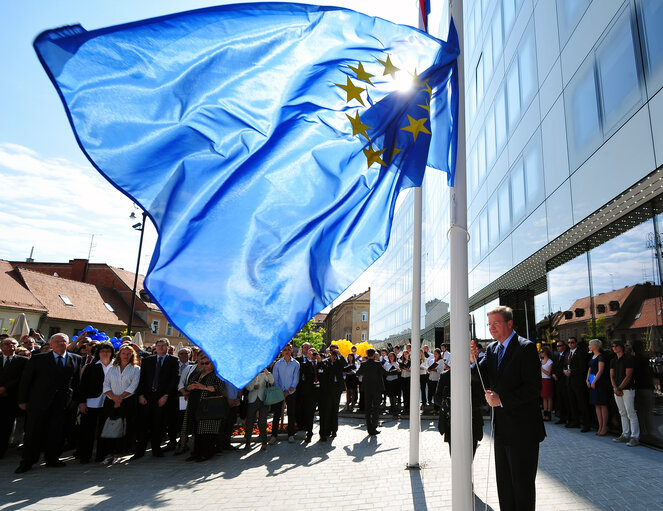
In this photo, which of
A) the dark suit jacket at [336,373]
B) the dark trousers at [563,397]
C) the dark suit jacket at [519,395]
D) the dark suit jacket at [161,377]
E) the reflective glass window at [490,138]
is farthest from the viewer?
the reflective glass window at [490,138]

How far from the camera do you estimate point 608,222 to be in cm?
1121

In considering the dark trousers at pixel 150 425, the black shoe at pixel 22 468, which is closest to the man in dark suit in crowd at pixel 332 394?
the dark trousers at pixel 150 425

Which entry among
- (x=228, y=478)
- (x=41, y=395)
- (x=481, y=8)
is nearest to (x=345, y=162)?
(x=228, y=478)

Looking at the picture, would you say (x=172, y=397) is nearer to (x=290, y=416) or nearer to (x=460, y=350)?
(x=290, y=416)

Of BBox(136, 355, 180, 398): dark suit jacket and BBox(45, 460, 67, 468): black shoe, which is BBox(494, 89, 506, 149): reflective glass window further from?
BBox(45, 460, 67, 468): black shoe

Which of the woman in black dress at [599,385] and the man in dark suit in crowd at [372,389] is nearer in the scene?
the woman in black dress at [599,385]

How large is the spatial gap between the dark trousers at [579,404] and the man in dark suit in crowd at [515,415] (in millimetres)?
8133

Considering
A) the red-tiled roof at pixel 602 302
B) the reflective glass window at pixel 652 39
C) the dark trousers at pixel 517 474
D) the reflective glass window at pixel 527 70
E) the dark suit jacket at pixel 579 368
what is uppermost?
the reflective glass window at pixel 527 70

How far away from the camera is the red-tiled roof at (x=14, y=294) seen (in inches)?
1577

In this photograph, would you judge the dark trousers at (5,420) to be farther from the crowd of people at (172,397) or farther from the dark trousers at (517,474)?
the dark trousers at (517,474)

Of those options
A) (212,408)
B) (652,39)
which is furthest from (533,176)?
(212,408)

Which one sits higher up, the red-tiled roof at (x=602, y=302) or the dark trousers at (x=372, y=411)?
the red-tiled roof at (x=602, y=302)

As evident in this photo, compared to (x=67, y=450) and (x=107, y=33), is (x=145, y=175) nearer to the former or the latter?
(x=107, y=33)

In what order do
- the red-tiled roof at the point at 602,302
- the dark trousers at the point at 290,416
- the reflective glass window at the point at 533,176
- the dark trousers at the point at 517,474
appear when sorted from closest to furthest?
the dark trousers at the point at 517,474, the red-tiled roof at the point at 602,302, the dark trousers at the point at 290,416, the reflective glass window at the point at 533,176
